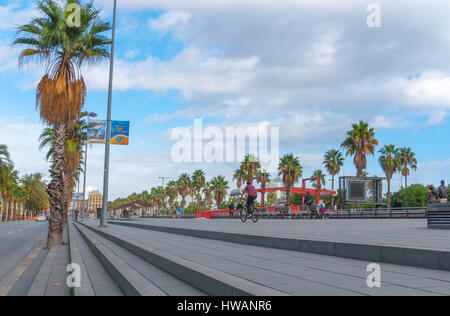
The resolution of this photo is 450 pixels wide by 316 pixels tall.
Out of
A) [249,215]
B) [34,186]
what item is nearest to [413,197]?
[249,215]

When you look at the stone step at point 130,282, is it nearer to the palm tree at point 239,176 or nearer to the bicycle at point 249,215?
the bicycle at point 249,215

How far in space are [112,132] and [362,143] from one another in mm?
36068

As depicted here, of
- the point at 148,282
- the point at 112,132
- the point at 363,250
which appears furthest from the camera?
the point at 112,132

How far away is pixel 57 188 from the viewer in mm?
17203

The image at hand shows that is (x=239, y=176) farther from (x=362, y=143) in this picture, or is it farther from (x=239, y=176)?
(x=362, y=143)

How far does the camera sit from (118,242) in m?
11.6

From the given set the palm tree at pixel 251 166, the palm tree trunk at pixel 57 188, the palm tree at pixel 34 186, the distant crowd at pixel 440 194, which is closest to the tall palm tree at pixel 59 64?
the palm tree trunk at pixel 57 188

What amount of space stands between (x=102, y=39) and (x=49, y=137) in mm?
22707

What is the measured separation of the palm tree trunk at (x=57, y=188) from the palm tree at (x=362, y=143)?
41.1 metres

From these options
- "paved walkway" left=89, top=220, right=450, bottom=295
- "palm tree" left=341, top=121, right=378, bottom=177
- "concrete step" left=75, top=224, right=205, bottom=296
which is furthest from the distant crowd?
"palm tree" left=341, top=121, right=378, bottom=177

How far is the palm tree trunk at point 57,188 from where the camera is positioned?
17.1 metres
